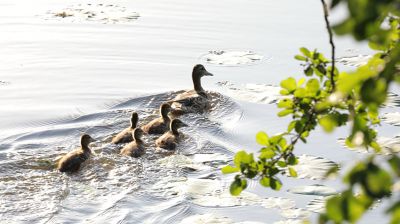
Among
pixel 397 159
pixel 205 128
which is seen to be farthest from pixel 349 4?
pixel 205 128

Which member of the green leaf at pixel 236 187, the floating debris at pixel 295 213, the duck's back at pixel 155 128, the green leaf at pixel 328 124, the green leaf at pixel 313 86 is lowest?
the duck's back at pixel 155 128

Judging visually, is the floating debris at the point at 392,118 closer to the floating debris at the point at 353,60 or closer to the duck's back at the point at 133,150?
the floating debris at the point at 353,60

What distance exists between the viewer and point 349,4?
136 cm

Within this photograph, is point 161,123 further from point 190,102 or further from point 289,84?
point 289,84

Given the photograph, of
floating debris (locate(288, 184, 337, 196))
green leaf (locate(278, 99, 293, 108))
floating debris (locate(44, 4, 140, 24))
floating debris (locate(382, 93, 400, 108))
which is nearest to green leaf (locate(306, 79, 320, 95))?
green leaf (locate(278, 99, 293, 108))

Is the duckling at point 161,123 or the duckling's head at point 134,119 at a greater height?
the duckling's head at point 134,119

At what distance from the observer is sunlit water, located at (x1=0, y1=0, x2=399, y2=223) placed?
22.4 feet

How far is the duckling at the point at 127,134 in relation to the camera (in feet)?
28.2

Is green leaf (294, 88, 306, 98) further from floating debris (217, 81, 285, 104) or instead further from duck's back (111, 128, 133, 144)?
floating debris (217, 81, 285, 104)

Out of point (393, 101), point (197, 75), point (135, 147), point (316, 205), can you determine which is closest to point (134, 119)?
point (135, 147)

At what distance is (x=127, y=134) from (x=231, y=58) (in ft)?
9.97

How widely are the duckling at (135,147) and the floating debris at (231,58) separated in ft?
9.81

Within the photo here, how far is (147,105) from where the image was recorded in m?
9.79

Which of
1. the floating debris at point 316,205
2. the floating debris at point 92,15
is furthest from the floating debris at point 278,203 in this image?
the floating debris at point 92,15
